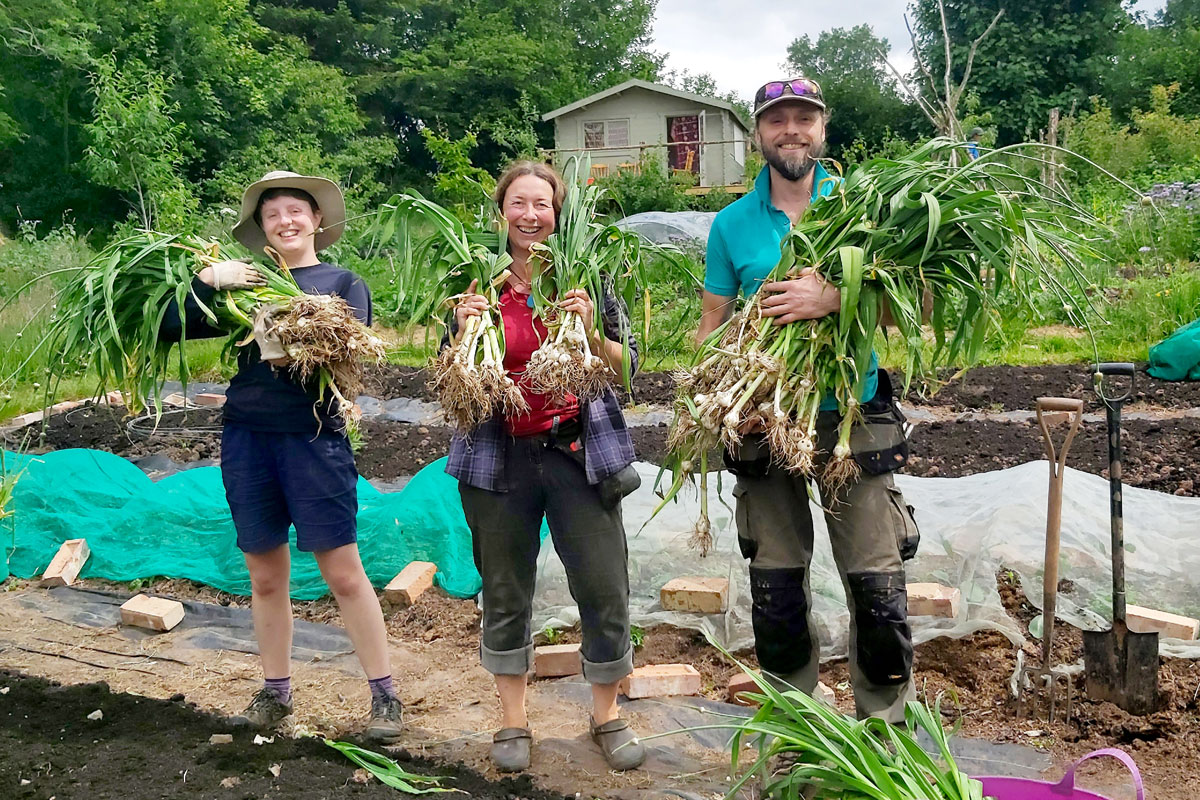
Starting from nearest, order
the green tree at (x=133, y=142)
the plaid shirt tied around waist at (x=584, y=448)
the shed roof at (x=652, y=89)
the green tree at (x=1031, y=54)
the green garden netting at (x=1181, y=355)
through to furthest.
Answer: the plaid shirt tied around waist at (x=584, y=448) < the green garden netting at (x=1181, y=355) < the green tree at (x=133, y=142) < the shed roof at (x=652, y=89) < the green tree at (x=1031, y=54)

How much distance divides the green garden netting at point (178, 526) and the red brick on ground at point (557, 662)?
69cm

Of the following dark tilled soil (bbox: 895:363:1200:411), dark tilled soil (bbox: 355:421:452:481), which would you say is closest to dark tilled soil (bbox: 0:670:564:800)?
dark tilled soil (bbox: 355:421:452:481)

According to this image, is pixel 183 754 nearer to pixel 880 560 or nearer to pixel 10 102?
pixel 880 560

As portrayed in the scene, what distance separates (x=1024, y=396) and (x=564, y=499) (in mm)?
4774

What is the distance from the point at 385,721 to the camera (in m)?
2.62

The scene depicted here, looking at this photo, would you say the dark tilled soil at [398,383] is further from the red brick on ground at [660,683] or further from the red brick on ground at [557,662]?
the red brick on ground at [660,683]

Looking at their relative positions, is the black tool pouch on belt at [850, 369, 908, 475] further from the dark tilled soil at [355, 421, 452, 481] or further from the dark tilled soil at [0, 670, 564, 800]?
the dark tilled soil at [355, 421, 452, 481]

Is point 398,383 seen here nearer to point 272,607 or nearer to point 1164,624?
point 272,607

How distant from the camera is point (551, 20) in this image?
30.0 m

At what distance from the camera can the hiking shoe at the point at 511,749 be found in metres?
→ 2.46

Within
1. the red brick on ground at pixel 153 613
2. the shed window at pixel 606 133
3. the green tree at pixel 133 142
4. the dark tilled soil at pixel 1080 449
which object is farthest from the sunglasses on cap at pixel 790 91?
the shed window at pixel 606 133

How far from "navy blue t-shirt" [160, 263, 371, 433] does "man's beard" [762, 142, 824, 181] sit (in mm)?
1150

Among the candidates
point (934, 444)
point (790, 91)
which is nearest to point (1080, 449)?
point (934, 444)

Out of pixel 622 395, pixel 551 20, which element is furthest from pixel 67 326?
pixel 551 20
